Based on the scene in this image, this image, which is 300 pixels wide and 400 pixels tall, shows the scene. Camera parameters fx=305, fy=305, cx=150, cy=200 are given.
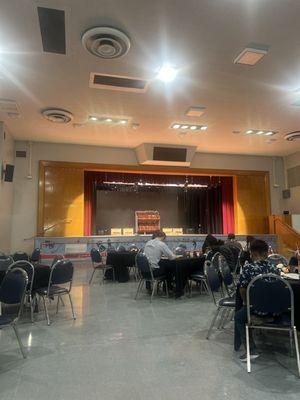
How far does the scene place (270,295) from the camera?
264cm

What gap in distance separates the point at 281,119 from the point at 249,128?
2.81ft

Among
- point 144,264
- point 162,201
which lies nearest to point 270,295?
point 144,264

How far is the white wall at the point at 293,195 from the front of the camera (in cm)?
1051

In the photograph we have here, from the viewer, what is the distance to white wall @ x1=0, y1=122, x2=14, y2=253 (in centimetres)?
738

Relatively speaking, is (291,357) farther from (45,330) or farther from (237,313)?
(45,330)

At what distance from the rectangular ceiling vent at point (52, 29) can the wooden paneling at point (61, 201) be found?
5434 millimetres

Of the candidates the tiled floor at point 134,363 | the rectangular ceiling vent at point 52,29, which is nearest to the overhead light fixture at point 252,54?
the rectangular ceiling vent at point 52,29

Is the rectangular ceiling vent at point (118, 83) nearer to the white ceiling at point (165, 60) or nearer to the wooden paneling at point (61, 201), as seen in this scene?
the white ceiling at point (165, 60)

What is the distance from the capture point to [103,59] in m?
4.45

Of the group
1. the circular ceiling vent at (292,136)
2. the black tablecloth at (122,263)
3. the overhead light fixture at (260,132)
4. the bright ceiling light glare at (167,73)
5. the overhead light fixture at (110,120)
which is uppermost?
the overhead light fixture at (110,120)

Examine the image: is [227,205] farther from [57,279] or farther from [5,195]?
[57,279]

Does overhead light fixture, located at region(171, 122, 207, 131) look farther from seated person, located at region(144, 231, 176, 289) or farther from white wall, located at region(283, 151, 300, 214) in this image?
white wall, located at region(283, 151, 300, 214)

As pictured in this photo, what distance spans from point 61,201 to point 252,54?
689 centimetres

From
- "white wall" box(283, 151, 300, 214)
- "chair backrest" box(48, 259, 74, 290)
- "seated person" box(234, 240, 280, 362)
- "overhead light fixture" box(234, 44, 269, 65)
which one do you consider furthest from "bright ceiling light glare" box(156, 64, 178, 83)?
"white wall" box(283, 151, 300, 214)
